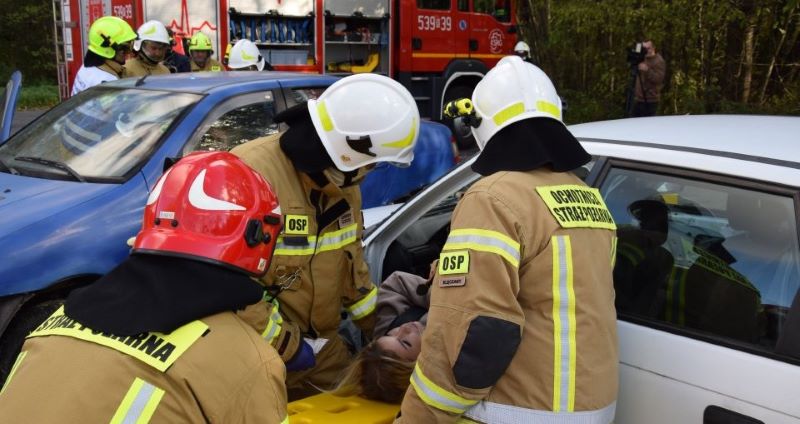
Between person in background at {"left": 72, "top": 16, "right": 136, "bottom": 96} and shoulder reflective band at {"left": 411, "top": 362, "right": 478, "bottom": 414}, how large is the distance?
5436 millimetres

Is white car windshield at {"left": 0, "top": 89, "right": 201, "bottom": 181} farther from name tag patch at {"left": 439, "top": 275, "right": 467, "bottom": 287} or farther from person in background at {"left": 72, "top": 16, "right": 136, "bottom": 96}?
name tag patch at {"left": 439, "top": 275, "right": 467, "bottom": 287}

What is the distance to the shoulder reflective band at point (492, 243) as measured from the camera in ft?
5.95

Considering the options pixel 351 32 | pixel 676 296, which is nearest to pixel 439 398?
pixel 676 296

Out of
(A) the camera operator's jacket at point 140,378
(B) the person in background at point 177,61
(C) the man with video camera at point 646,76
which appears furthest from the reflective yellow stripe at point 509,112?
(C) the man with video camera at point 646,76

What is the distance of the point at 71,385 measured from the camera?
1.33m

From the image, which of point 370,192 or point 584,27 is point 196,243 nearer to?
point 370,192

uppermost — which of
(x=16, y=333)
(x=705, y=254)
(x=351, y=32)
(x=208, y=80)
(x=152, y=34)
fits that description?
(x=351, y=32)

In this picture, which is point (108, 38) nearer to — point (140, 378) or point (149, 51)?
point (149, 51)

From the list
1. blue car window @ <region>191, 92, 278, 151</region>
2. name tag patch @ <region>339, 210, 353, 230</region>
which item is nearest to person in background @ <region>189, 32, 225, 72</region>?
blue car window @ <region>191, 92, 278, 151</region>

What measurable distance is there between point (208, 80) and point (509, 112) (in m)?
3.17

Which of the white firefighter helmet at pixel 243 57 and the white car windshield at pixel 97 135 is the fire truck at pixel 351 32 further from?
the white car windshield at pixel 97 135

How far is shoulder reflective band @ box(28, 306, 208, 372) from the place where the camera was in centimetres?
135

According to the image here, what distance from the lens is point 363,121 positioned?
2.60 meters

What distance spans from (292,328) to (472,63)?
10076 mm
